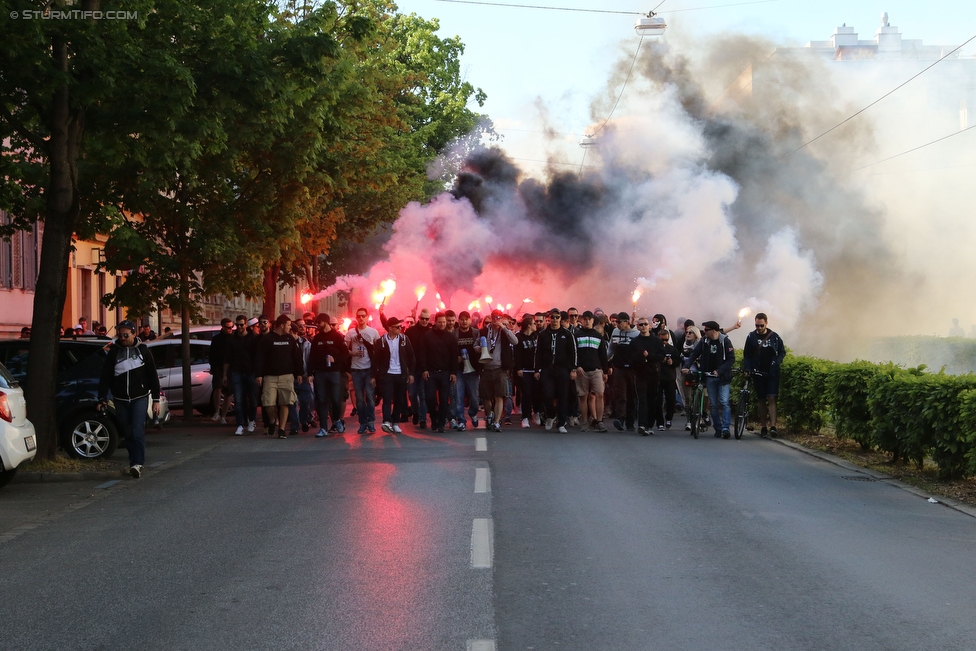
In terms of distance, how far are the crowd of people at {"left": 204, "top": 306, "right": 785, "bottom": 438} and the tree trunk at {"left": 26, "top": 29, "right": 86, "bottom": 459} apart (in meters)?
4.25

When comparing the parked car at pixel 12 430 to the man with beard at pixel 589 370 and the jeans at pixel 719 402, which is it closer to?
the man with beard at pixel 589 370

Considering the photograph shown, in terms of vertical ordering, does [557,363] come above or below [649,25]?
below

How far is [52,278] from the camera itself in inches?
525

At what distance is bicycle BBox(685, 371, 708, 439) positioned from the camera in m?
16.6

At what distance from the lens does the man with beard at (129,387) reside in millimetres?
12516

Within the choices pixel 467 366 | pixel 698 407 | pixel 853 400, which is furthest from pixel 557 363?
pixel 853 400

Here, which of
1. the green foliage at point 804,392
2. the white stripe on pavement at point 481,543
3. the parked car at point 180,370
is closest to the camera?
the white stripe on pavement at point 481,543

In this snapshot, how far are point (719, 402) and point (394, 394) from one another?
4.98 m

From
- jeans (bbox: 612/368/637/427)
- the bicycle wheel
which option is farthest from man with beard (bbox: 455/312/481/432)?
the bicycle wheel

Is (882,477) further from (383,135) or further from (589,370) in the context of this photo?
(383,135)

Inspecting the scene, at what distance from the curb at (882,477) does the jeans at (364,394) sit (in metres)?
6.11

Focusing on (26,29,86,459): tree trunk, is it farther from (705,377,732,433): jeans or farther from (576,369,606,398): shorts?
(705,377,732,433): jeans

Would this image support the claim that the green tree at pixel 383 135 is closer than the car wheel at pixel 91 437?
No

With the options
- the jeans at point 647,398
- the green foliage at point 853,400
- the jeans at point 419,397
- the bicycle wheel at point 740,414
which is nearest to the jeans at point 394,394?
the jeans at point 419,397
